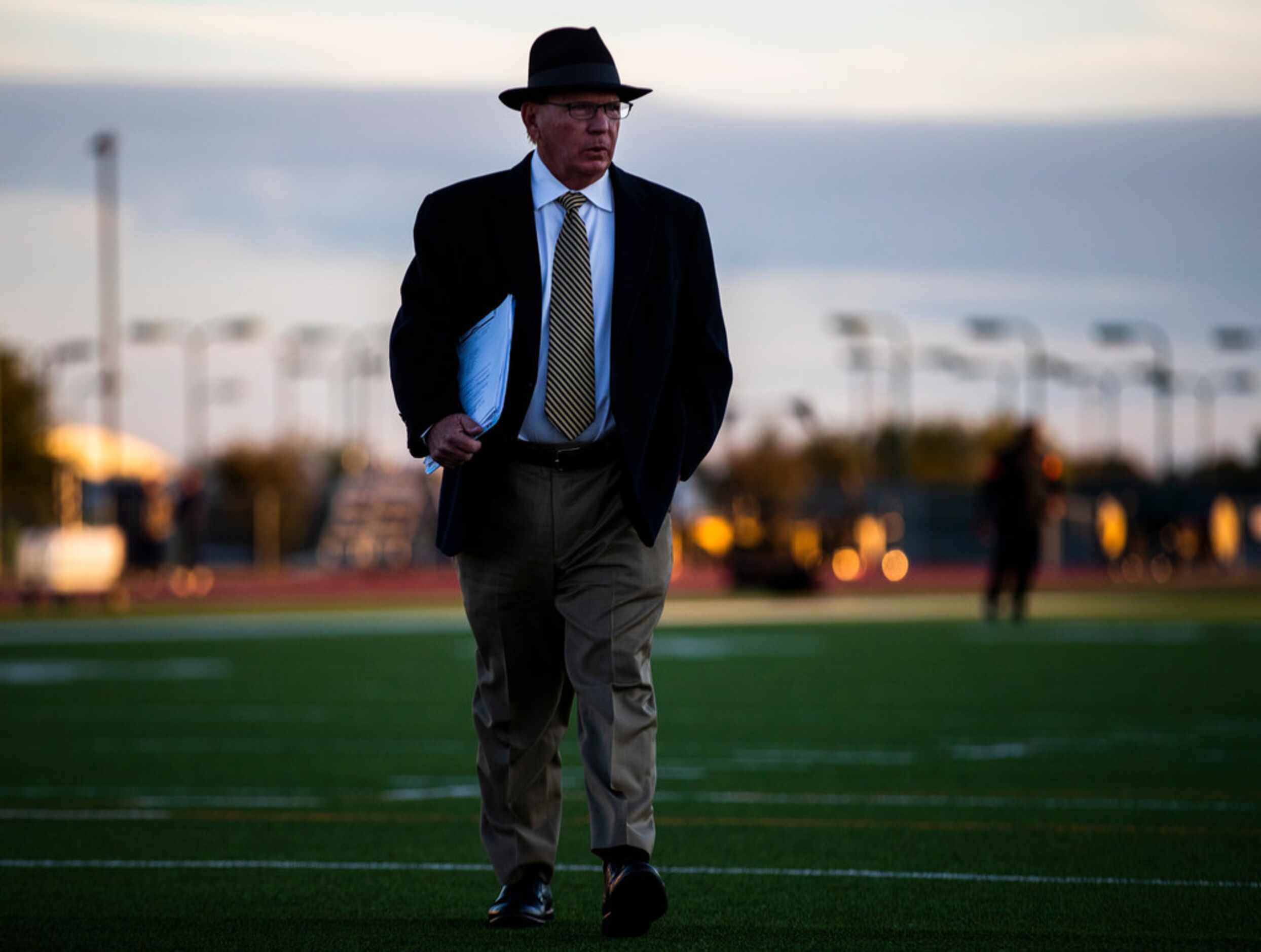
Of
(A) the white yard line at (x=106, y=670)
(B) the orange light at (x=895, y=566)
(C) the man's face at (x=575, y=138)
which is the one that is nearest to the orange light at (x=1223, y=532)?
(B) the orange light at (x=895, y=566)

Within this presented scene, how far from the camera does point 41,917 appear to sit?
6.41m

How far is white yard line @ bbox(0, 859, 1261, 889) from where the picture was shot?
6906mm

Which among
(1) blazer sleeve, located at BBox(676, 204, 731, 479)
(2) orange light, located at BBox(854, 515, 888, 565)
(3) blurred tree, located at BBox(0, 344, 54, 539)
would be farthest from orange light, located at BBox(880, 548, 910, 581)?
(1) blazer sleeve, located at BBox(676, 204, 731, 479)

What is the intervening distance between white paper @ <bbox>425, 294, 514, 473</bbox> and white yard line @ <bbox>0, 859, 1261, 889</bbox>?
1.87m

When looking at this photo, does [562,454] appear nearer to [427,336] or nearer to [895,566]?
[427,336]

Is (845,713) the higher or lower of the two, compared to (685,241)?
lower

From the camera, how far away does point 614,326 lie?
6.08 meters

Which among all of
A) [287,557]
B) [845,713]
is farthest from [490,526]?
[287,557]

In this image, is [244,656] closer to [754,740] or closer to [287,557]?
[754,740]

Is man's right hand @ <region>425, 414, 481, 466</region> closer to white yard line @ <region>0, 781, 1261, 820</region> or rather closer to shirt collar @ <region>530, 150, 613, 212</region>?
shirt collar @ <region>530, 150, 613, 212</region>

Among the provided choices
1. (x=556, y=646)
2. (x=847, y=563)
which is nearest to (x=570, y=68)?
(x=556, y=646)

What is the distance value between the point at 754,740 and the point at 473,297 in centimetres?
644

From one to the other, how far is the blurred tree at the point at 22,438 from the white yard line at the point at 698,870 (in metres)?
69.9

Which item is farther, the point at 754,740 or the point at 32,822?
the point at 754,740
